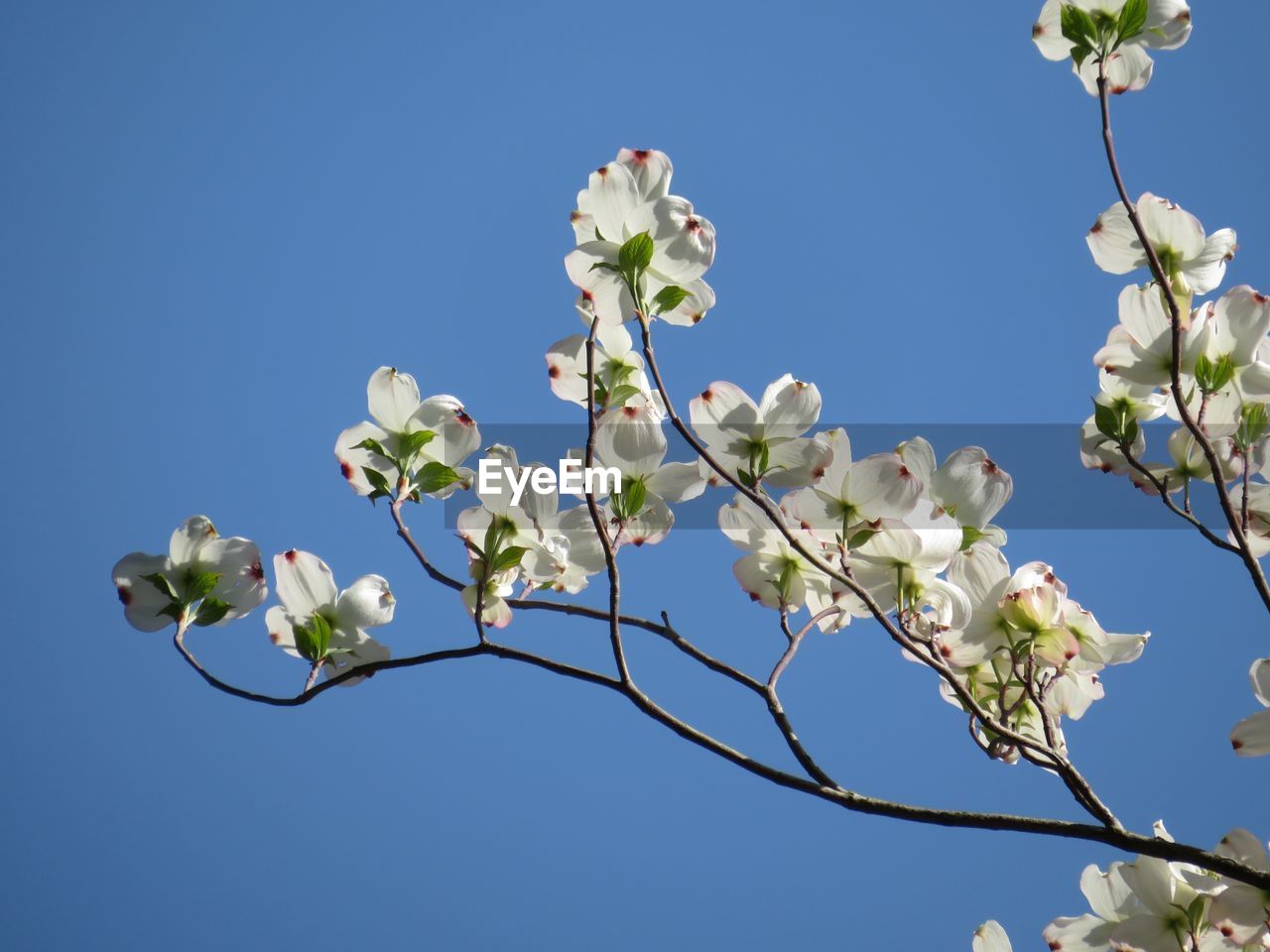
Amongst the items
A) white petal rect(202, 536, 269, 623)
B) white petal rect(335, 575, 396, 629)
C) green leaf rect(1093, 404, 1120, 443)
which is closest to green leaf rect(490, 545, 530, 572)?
white petal rect(335, 575, 396, 629)

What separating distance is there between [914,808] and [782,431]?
0.32 m

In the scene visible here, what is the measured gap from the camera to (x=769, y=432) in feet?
2.92

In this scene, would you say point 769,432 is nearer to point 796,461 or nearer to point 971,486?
point 796,461

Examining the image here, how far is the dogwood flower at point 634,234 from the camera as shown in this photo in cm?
86

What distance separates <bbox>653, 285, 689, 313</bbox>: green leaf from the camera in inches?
34.7

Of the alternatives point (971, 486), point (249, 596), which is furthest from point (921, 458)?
point (249, 596)

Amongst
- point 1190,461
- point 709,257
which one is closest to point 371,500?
point 709,257

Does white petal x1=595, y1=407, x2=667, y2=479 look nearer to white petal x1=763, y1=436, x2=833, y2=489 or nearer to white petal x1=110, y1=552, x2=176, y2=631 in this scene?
white petal x1=763, y1=436, x2=833, y2=489

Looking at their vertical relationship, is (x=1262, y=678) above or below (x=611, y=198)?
below

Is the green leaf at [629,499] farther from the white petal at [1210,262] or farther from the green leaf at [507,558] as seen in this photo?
the white petal at [1210,262]

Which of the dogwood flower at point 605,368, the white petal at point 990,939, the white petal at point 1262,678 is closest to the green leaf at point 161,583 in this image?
the dogwood flower at point 605,368

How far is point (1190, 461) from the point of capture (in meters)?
1.01

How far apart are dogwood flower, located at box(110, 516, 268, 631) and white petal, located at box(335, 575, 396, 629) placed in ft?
0.28

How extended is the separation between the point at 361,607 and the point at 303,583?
54mm
